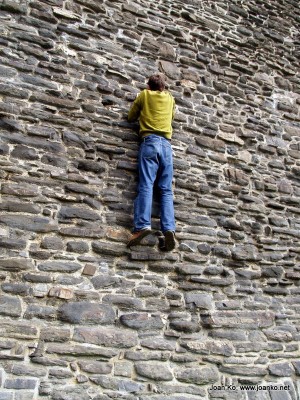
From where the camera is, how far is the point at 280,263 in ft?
16.3

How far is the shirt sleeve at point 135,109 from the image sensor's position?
4.66 metres

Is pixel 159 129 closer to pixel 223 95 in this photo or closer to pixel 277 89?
pixel 223 95

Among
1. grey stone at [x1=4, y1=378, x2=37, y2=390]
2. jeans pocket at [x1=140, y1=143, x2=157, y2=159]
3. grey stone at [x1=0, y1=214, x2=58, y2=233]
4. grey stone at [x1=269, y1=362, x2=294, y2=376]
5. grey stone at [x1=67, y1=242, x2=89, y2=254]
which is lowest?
grey stone at [x1=4, y1=378, x2=37, y2=390]

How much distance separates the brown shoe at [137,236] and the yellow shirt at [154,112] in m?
1.07

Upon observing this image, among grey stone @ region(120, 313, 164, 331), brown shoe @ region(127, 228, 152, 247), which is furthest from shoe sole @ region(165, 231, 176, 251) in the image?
grey stone @ region(120, 313, 164, 331)

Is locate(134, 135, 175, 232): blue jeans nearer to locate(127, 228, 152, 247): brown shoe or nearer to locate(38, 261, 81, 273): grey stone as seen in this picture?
locate(127, 228, 152, 247): brown shoe

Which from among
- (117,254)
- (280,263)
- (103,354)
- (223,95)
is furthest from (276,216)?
(103,354)

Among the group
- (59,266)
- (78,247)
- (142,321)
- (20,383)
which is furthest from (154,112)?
(20,383)

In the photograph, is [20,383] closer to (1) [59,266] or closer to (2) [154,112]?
(1) [59,266]

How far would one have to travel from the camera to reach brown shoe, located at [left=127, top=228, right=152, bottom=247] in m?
4.03

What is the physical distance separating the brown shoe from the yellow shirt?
1.07 meters

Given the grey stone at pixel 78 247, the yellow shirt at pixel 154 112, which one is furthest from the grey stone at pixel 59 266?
the yellow shirt at pixel 154 112

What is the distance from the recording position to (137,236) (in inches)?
161

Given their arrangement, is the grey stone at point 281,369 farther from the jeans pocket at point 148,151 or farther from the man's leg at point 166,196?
the jeans pocket at point 148,151
